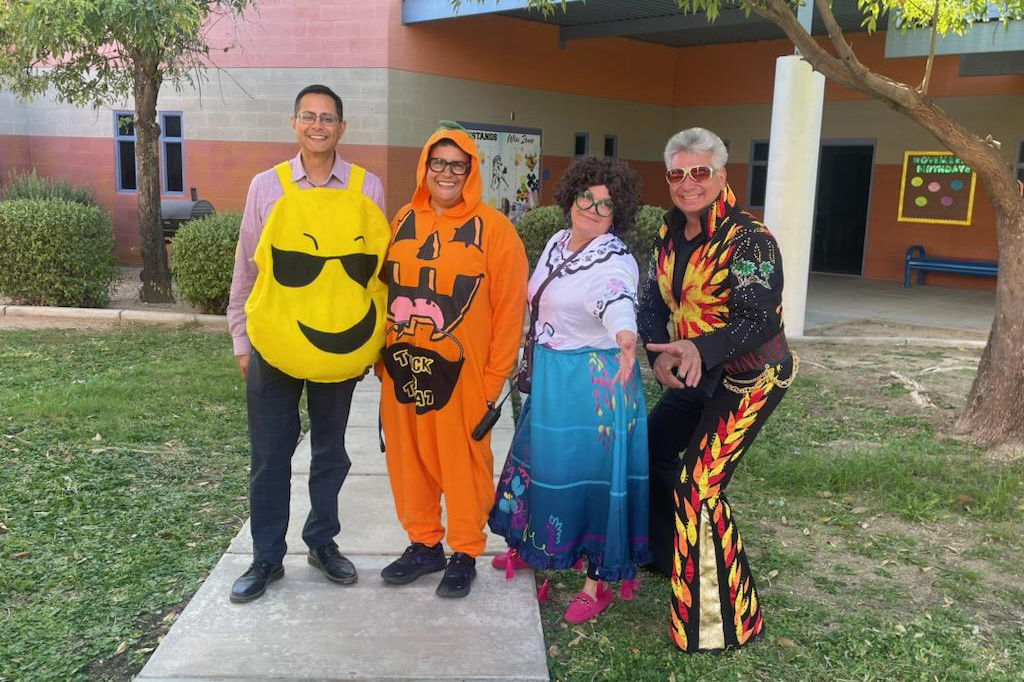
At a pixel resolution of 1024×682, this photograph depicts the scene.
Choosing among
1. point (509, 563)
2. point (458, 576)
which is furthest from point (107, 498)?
point (509, 563)

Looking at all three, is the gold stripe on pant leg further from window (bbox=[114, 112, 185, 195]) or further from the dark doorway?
the dark doorway

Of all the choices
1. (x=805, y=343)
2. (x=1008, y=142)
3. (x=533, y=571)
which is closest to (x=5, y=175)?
(x=805, y=343)

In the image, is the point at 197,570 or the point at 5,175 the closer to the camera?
the point at 197,570

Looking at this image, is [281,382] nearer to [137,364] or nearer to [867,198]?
[137,364]

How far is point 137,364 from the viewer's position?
7.49 metres

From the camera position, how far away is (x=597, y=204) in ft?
10.5

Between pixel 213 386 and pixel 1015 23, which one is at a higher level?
pixel 1015 23

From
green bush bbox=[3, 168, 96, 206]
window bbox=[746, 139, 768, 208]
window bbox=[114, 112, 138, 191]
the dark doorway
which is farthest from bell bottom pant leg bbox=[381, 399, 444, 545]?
window bbox=[746, 139, 768, 208]

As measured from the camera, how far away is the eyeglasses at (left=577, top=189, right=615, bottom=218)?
3217mm

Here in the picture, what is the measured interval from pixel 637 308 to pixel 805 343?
21.6 ft

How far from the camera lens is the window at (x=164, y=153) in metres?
13.8

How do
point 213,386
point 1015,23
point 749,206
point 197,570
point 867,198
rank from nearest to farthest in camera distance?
1. point 197,570
2. point 213,386
3. point 1015,23
4. point 867,198
5. point 749,206

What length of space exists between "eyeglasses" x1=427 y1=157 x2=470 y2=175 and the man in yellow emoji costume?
11.2 inches

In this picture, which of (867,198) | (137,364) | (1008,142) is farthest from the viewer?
(867,198)
